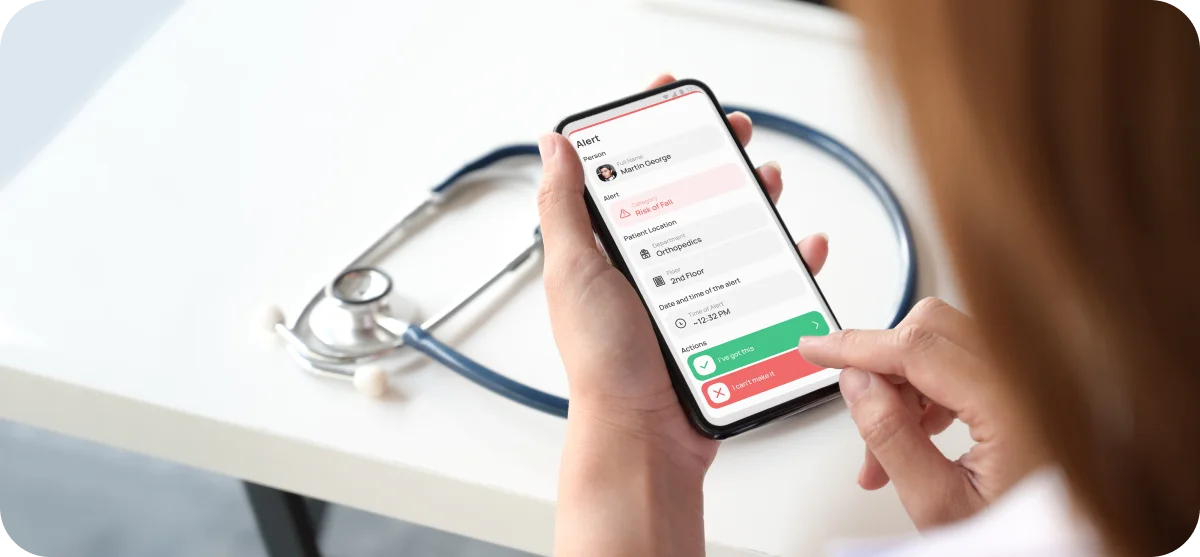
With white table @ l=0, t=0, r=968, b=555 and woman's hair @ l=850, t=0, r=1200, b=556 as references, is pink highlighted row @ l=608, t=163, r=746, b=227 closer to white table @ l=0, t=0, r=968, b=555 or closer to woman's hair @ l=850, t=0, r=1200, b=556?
white table @ l=0, t=0, r=968, b=555

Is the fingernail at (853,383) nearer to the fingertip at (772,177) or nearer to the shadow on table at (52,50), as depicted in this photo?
the fingertip at (772,177)

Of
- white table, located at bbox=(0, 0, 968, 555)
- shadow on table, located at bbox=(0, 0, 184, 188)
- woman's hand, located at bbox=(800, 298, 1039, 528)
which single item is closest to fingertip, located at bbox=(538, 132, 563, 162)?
white table, located at bbox=(0, 0, 968, 555)

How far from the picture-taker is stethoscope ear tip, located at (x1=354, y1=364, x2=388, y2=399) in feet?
2.17

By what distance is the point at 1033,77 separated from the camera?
244 mm

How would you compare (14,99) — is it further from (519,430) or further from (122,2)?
(519,430)

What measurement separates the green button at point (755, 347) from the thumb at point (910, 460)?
8 cm

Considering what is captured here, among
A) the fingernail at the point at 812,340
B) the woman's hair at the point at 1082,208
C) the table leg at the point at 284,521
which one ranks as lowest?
the table leg at the point at 284,521

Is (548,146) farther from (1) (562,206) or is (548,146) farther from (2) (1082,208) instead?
(2) (1082,208)

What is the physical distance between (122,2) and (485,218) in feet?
2.90

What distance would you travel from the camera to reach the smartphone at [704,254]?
637 millimetres

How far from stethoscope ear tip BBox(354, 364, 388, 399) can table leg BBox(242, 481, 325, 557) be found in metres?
0.24

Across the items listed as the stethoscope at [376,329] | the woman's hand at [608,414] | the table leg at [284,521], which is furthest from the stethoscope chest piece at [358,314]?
the table leg at [284,521]

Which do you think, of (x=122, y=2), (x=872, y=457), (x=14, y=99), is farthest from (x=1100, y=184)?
(x=122, y=2)

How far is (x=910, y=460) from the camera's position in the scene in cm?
57
